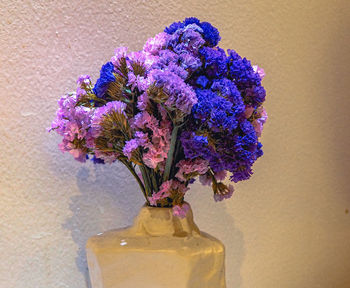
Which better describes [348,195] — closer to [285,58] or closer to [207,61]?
[285,58]

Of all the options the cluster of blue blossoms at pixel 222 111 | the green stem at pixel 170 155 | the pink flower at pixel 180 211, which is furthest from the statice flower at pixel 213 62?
the pink flower at pixel 180 211

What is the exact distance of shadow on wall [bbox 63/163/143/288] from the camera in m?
0.81

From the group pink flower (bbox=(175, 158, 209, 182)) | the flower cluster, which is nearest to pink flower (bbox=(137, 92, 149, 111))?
the flower cluster

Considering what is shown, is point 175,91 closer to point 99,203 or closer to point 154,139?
point 154,139

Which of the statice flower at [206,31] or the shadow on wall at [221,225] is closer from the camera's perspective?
the statice flower at [206,31]

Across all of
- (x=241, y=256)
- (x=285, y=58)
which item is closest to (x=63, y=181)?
(x=241, y=256)

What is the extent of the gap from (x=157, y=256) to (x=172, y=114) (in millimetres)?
218

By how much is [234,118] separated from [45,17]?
1.40 feet

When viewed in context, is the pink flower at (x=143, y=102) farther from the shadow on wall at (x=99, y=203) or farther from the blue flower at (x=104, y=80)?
the shadow on wall at (x=99, y=203)

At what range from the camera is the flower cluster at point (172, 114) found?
0.57m

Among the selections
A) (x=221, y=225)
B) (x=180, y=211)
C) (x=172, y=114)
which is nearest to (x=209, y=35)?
(x=172, y=114)

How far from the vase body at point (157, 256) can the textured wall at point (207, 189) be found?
0.18m

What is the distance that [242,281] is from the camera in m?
1.06

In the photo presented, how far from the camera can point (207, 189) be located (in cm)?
97
